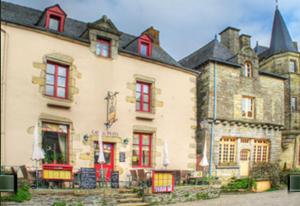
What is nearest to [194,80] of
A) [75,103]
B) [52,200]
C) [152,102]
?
[152,102]

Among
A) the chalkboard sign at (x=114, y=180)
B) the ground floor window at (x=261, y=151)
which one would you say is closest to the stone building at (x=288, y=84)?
the ground floor window at (x=261, y=151)

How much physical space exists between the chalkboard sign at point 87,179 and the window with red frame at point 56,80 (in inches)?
119

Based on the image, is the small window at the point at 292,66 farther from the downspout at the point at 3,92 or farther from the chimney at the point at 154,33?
the downspout at the point at 3,92

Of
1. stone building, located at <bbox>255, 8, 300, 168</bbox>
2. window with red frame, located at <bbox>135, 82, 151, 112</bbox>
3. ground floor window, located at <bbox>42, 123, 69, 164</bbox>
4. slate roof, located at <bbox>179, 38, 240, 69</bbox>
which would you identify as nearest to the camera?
ground floor window, located at <bbox>42, 123, 69, 164</bbox>

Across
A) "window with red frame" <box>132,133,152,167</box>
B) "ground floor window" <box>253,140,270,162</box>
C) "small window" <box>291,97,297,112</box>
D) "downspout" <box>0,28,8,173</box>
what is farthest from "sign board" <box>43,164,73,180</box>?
"small window" <box>291,97,297,112</box>

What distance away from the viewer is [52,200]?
8867 mm

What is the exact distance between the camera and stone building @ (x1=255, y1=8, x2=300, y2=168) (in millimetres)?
18875

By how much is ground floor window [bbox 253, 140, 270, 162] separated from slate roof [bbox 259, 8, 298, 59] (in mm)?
6839

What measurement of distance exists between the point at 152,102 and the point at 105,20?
11.9ft

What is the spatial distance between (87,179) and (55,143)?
225 centimetres

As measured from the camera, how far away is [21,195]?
8328mm

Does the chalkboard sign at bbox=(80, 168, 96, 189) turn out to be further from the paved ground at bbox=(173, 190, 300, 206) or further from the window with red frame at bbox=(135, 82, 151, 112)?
the window with red frame at bbox=(135, 82, 151, 112)

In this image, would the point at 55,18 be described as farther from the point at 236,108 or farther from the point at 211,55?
the point at 236,108

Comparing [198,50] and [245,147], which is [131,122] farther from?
[198,50]
